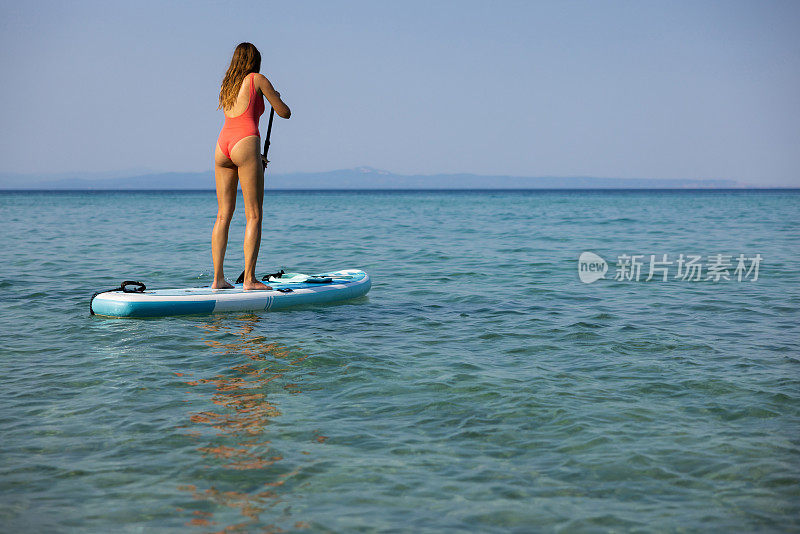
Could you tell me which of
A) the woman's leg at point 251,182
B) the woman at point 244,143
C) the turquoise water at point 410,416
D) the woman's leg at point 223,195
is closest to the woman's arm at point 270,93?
the woman at point 244,143

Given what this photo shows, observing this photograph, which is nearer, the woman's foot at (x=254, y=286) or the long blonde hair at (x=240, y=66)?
the long blonde hair at (x=240, y=66)

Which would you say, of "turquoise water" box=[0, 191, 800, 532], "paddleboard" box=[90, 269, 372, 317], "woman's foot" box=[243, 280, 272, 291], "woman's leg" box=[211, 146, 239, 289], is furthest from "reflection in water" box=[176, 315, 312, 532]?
"woman's leg" box=[211, 146, 239, 289]

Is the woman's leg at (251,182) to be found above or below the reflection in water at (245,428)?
above

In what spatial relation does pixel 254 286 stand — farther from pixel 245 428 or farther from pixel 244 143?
pixel 245 428

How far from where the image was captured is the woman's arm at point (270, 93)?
25.3 ft

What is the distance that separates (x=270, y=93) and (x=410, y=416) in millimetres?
4380

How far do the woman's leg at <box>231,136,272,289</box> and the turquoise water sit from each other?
0.84 m

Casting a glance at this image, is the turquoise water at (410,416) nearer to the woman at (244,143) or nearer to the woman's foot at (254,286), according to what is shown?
the woman's foot at (254,286)

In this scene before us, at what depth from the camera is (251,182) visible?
802 cm

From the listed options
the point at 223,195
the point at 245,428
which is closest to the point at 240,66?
the point at 223,195

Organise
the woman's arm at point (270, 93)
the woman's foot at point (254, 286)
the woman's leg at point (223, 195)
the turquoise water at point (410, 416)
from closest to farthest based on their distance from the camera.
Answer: the turquoise water at point (410, 416), the woman's arm at point (270, 93), the woman's leg at point (223, 195), the woman's foot at point (254, 286)

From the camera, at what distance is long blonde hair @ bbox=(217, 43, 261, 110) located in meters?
7.82

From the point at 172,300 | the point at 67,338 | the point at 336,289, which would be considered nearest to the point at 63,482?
the point at 67,338

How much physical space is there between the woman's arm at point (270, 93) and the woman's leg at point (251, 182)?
46 centimetres
